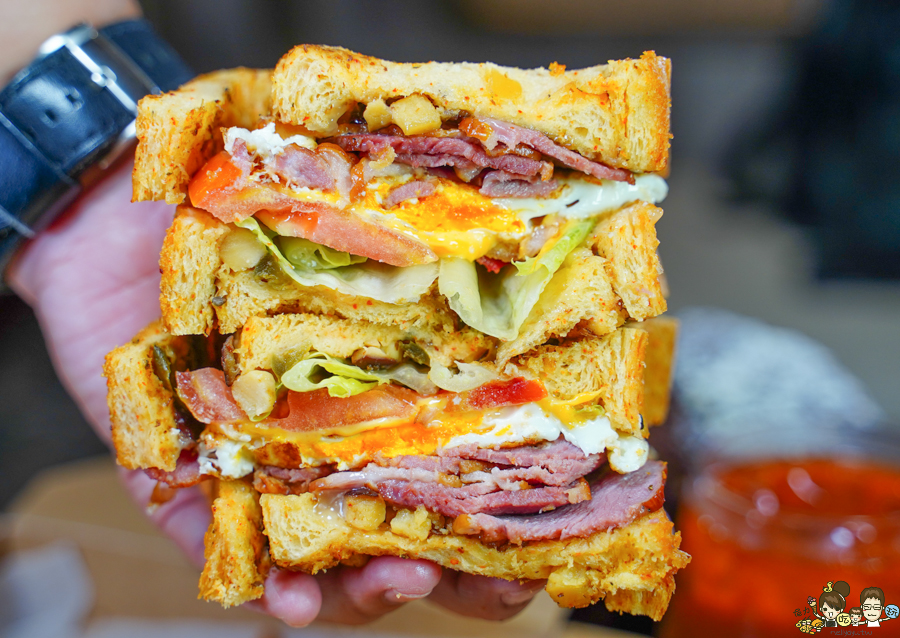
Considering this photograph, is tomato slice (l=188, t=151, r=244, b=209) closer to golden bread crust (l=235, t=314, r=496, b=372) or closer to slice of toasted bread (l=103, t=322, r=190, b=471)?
golden bread crust (l=235, t=314, r=496, b=372)

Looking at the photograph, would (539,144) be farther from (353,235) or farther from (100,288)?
(100,288)

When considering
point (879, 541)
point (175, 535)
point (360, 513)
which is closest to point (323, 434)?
point (360, 513)

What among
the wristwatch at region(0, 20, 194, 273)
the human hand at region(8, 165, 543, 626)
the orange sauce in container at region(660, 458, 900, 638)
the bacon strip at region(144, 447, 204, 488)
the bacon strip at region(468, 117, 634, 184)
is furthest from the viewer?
the human hand at region(8, 165, 543, 626)

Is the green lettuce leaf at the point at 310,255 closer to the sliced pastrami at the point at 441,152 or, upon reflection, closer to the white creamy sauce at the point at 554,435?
the sliced pastrami at the point at 441,152

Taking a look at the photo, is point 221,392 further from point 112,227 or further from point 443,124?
point 112,227

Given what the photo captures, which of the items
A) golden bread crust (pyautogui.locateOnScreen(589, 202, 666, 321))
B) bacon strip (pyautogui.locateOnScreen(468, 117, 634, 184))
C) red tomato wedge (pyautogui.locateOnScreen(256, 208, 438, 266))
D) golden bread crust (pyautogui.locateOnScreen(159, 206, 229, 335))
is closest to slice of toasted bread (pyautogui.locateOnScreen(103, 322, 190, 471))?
golden bread crust (pyautogui.locateOnScreen(159, 206, 229, 335))

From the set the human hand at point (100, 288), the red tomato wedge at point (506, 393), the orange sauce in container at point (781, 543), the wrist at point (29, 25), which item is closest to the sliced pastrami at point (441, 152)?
the red tomato wedge at point (506, 393)
